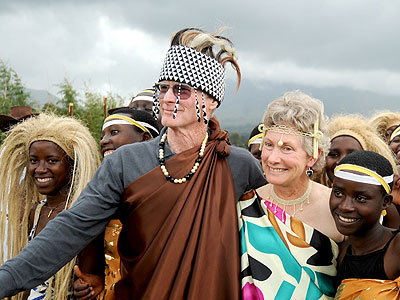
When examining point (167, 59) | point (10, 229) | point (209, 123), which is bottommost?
point (10, 229)

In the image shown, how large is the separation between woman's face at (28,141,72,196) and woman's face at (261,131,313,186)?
1.60 m

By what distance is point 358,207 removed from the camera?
8.66 ft

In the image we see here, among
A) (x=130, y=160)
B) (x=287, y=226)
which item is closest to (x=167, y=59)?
(x=130, y=160)

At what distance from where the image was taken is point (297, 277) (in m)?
2.69

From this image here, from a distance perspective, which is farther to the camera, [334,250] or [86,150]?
[86,150]

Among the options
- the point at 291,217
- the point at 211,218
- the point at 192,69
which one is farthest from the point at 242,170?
the point at 192,69

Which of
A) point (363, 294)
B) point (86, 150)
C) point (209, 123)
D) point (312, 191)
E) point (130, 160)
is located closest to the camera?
point (363, 294)

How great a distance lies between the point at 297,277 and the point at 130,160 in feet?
3.74

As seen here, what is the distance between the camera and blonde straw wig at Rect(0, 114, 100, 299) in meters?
3.67

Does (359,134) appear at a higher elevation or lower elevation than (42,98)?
lower

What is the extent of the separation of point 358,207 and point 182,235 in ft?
3.22

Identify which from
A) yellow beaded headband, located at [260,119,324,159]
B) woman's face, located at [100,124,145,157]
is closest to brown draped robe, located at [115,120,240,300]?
yellow beaded headband, located at [260,119,324,159]

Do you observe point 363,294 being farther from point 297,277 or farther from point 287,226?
point 287,226

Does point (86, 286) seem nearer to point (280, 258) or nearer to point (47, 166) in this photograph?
point (47, 166)
